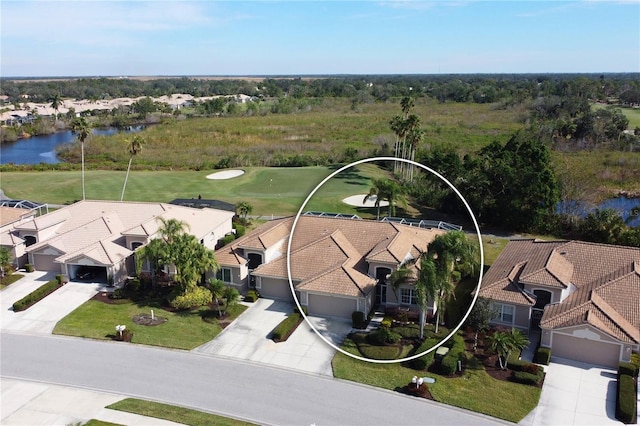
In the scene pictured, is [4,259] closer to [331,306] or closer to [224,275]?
[224,275]

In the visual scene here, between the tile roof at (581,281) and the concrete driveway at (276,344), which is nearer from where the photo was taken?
the tile roof at (581,281)

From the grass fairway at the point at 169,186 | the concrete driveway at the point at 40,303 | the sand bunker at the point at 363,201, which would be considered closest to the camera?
the concrete driveway at the point at 40,303

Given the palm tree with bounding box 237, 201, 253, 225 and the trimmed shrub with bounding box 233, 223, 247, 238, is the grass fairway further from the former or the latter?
the trimmed shrub with bounding box 233, 223, 247, 238

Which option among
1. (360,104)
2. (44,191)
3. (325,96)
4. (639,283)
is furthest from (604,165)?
(325,96)

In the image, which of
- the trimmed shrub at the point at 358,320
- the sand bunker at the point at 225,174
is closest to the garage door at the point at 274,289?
the trimmed shrub at the point at 358,320

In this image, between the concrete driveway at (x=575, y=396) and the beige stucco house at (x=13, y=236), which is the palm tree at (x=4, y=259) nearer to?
the beige stucco house at (x=13, y=236)
